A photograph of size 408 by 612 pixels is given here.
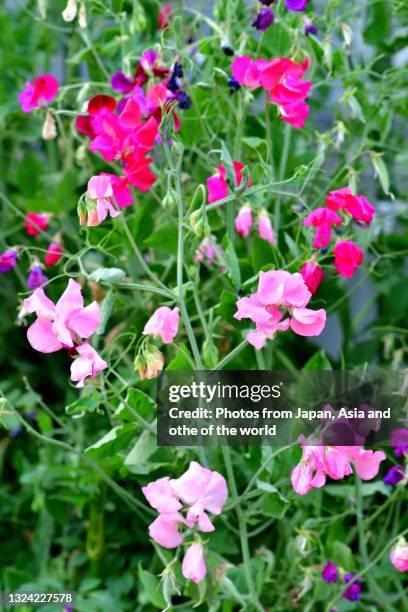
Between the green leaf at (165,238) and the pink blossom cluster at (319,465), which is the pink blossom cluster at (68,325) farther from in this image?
the green leaf at (165,238)

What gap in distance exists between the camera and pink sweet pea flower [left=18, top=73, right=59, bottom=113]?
121 cm

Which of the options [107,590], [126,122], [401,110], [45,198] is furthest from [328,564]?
[45,198]

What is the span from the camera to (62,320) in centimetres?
87

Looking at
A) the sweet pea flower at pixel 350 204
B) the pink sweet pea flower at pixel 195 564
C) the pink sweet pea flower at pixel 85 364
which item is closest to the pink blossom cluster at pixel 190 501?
the pink sweet pea flower at pixel 195 564

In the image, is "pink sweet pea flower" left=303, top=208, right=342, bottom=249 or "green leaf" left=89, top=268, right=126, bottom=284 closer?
"green leaf" left=89, top=268, right=126, bottom=284

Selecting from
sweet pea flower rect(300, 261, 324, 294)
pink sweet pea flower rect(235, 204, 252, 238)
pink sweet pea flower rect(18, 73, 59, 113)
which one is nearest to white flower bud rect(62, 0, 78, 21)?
pink sweet pea flower rect(18, 73, 59, 113)

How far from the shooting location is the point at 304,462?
93 cm

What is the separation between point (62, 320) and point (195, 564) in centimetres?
30

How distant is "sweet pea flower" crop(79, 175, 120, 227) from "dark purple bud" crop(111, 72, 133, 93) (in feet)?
1.07

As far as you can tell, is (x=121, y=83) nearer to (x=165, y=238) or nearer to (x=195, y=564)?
(x=165, y=238)

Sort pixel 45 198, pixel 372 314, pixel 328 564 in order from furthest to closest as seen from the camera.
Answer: pixel 372 314
pixel 45 198
pixel 328 564

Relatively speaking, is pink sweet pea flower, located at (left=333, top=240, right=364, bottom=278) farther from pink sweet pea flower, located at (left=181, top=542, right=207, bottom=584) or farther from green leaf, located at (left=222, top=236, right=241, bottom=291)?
pink sweet pea flower, located at (left=181, top=542, right=207, bottom=584)

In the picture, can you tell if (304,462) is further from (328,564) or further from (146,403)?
(328,564)

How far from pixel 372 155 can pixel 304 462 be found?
50 cm
